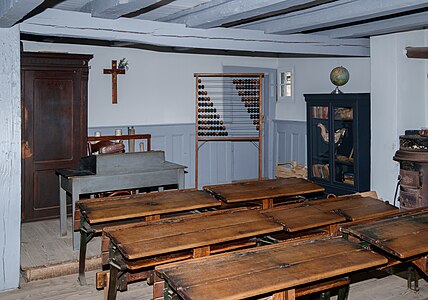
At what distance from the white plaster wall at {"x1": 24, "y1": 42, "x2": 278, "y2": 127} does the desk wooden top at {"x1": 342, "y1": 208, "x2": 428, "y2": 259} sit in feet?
14.5

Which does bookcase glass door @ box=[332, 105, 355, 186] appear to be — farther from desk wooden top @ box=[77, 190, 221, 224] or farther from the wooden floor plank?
the wooden floor plank

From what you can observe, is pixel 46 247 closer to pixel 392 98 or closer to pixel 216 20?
pixel 216 20

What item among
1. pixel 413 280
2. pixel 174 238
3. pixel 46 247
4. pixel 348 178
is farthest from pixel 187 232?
pixel 348 178

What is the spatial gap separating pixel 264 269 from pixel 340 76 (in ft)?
14.9

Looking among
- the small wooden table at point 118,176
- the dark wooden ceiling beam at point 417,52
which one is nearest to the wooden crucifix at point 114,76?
the small wooden table at point 118,176

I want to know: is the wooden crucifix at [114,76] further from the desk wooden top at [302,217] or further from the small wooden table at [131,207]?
the desk wooden top at [302,217]

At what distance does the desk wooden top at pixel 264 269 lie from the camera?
2.20 metres

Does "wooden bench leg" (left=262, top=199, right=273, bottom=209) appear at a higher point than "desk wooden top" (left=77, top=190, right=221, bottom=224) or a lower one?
lower

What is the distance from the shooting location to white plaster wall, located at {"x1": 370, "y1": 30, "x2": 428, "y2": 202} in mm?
5637

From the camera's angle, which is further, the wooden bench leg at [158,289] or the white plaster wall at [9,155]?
the white plaster wall at [9,155]

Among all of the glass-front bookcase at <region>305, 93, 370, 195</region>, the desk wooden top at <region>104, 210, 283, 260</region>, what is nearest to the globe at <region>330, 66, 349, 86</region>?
the glass-front bookcase at <region>305, 93, 370, 195</region>

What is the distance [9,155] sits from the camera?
393 cm

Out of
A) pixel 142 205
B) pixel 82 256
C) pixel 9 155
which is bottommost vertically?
pixel 82 256

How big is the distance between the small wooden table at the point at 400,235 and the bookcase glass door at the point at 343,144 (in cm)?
287
